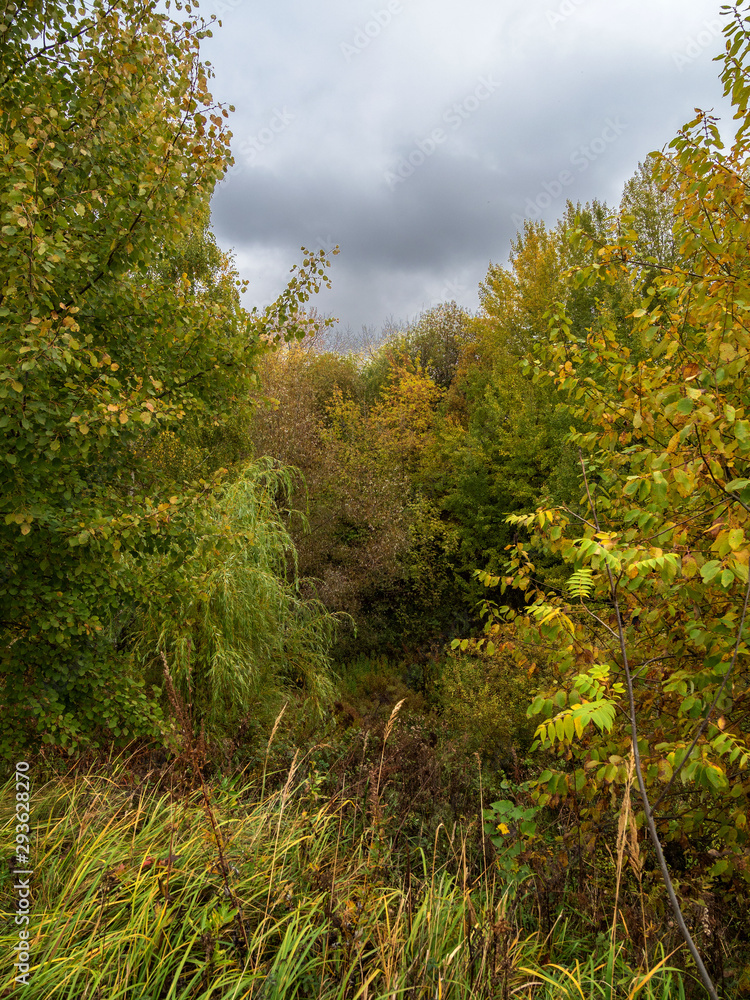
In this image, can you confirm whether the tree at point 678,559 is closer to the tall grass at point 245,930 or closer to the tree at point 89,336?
the tall grass at point 245,930

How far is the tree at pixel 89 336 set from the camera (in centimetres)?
277

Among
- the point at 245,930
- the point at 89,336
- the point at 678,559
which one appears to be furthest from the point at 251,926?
the point at 89,336

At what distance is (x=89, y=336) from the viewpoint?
9.45 ft

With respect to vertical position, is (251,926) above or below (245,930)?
below

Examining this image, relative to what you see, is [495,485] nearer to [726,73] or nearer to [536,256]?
[536,256]

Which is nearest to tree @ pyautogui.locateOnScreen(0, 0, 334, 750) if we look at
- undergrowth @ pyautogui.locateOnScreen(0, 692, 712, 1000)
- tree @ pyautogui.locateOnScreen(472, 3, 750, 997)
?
undergrowth @ pyautogui.locateOnScreen(0, 692, 712, 1000)

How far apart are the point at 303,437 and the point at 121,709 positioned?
27.5 ft

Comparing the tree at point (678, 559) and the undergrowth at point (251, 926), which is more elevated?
the tree at point (678, 559)

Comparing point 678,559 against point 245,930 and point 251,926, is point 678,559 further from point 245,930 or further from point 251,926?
point 251,926

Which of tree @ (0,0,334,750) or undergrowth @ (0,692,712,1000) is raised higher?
tree @ (0,0,334,750)

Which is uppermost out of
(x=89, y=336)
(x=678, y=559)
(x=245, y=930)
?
(x=89, y=336)

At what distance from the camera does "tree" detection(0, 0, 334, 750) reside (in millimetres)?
2773

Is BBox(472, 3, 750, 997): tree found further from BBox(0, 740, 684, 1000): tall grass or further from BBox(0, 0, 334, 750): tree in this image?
BBox(0, 0, 334, 750): tree

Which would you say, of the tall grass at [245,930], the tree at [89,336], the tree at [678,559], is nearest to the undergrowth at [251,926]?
the tall grass at [245,930]
